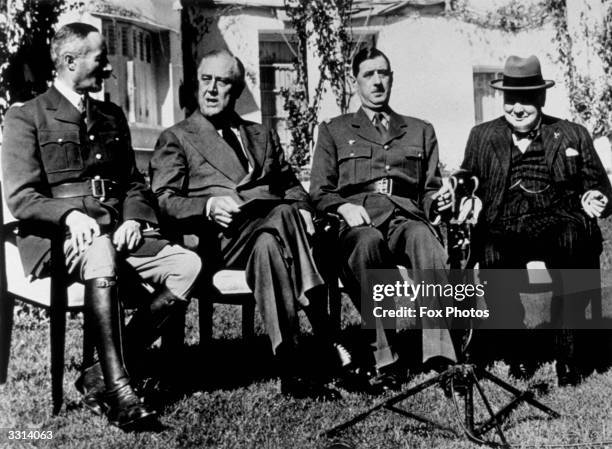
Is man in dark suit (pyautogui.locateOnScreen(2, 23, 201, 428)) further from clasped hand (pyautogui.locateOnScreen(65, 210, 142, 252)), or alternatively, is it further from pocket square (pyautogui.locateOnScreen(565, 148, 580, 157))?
pocket square (pyautogui.locateOnScreen(565, 148, 580, 157))

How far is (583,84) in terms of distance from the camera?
403cm

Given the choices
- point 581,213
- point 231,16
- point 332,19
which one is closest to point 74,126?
point 581,213

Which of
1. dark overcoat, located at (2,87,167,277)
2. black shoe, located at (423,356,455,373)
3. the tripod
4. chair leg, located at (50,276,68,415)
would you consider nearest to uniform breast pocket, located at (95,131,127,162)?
dark overcoat, located at (2,87,167,277)

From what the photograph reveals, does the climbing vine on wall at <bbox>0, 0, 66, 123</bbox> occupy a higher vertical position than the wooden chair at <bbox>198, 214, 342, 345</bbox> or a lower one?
higher

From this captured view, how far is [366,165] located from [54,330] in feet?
5.10

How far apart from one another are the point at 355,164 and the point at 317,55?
2.98 metres

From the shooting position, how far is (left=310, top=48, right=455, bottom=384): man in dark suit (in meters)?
3.17

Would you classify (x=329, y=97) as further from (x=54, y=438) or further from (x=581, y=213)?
(x=54, y=438)

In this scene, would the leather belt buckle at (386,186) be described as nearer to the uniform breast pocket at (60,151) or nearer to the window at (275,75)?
the uniform breast pocket at (60,151)

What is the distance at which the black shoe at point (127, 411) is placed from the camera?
2.49m

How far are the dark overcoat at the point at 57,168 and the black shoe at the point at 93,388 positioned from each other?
436 mm

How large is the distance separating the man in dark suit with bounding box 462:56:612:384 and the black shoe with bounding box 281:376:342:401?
918 mm

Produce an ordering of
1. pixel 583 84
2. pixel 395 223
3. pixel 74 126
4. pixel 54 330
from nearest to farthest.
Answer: pixel 54 330 → pixel 74 126 → pixel 395 223 → pixel 583 84

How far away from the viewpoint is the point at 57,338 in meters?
2.80
